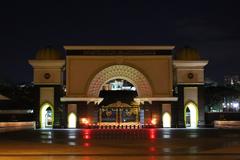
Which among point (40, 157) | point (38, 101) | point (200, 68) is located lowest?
point (40, 157)

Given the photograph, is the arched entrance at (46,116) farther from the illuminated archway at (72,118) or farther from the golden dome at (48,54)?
the golden dome at (48,54)

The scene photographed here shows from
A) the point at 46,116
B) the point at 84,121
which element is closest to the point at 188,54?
the point at 84,121

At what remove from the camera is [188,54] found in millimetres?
59312

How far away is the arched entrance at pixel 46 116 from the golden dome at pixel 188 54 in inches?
674

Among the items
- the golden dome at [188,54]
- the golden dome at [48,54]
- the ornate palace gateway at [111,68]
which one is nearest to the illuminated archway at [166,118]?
the ornate palace gateway at [111,68]

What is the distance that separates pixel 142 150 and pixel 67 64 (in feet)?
114

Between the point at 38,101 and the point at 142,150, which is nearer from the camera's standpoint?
the point at 142,150

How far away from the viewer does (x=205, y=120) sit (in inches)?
2441

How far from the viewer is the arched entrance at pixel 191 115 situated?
196ft

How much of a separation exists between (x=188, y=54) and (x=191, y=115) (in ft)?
25.3

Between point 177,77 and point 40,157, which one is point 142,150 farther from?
point 177,77

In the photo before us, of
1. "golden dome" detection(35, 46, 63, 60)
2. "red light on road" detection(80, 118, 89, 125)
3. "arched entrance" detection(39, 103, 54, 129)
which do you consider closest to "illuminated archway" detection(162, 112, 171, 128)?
"red light on road" detection(80, 118, 89, 125)

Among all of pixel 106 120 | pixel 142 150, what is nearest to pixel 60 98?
pixel 106 120

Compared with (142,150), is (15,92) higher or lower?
higher
